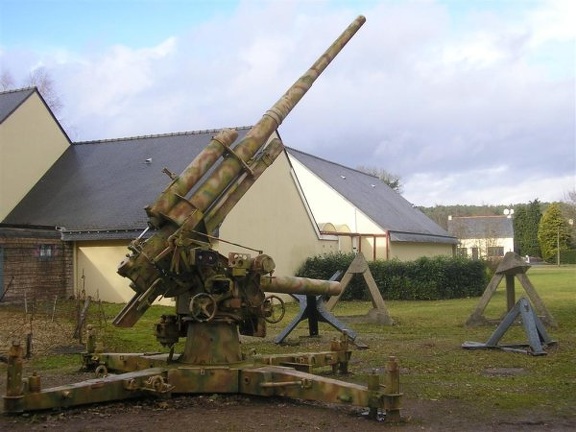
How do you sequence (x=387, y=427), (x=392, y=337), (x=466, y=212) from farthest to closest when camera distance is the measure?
(x=466, y=212) → (x=392, y=337) → (x=387, y=427)

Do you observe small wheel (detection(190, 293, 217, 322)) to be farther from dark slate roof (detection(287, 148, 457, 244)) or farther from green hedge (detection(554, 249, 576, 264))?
green hedge (detection(554, 249, 576, 264))

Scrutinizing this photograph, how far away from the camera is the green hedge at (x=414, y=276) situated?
83.4ft

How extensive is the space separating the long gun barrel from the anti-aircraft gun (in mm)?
11

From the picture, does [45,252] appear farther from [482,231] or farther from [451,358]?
[482,231]

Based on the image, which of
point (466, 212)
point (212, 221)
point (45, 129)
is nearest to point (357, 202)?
point (45, 129)

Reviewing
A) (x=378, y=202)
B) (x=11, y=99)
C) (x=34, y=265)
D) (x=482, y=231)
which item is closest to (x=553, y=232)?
(x=482, y=231)

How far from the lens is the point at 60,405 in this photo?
643 cm

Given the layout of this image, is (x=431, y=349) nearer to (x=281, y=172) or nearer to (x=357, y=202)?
(x=281, y=172)

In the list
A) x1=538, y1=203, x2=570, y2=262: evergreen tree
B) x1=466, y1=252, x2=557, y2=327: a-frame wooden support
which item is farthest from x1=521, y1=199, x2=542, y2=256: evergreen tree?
x1=466, y1=252, x2=557, y2=327: a-frame wooden support

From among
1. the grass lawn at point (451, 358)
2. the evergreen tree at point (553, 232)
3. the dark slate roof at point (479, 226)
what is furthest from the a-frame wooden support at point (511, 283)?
the evergreen tree at point (553, 232)

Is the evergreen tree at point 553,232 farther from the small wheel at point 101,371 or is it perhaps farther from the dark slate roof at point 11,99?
the small wheel at point 101,371

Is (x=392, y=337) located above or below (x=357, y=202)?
below

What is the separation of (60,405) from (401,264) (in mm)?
20473

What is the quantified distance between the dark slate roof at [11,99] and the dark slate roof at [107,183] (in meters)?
2.58
